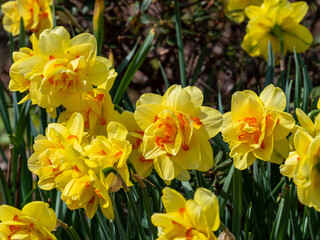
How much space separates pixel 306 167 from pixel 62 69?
0.47 m

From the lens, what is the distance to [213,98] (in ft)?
9.00

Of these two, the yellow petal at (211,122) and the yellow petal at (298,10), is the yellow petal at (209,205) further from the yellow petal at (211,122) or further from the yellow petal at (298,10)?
the yellow petal at (298,10)

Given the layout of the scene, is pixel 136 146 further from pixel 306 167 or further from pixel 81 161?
pixel 306 167

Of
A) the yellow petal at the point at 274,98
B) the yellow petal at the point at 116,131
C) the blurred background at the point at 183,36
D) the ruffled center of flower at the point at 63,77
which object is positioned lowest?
the blurred background at the point at 183,36

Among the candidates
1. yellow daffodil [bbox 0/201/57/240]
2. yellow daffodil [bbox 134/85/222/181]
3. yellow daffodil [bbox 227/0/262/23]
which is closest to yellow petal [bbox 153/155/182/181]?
yellow daffodil [bbox 134/85/222/181]

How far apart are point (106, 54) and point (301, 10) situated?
37.3 inches

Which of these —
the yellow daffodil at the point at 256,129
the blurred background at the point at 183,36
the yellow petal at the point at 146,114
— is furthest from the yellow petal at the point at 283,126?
the blurred background at the point at 183,36

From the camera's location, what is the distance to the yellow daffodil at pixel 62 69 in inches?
37.8

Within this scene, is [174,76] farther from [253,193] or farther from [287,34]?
[253,193]

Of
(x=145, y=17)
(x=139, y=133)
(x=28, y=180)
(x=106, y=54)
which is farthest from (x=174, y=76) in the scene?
(x=139, y=133)

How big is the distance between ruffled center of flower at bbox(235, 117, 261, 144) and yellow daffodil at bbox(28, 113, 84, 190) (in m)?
0.29

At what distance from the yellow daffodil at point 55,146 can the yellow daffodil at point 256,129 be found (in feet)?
0.89

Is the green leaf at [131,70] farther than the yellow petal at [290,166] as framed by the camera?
Yes

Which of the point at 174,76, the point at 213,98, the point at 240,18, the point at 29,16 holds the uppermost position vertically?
the point at 29,16
